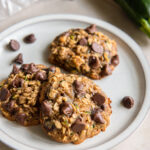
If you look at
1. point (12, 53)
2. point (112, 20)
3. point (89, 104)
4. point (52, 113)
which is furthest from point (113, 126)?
point (112, 20)

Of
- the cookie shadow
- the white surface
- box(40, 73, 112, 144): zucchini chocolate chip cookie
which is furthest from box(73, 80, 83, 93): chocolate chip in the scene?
the white surface

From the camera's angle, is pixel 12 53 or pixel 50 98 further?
pixel 12 53

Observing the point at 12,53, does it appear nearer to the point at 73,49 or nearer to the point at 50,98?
the point at 73,49

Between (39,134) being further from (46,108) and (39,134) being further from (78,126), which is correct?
(78,126)

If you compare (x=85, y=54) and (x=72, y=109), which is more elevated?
(x=85, y=54)

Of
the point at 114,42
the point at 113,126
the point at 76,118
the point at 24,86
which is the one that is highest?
the point at 114,42

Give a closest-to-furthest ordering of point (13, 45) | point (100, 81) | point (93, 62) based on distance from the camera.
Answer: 1. point (93, 62)
2. point (100, 81)
3. point (13, 45)

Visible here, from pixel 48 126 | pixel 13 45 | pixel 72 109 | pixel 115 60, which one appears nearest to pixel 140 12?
pixel 115 60

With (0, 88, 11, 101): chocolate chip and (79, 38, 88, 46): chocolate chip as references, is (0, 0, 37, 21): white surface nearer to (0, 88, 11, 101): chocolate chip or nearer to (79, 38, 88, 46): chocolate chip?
(79, 38, 88, 46): chocolate chip
